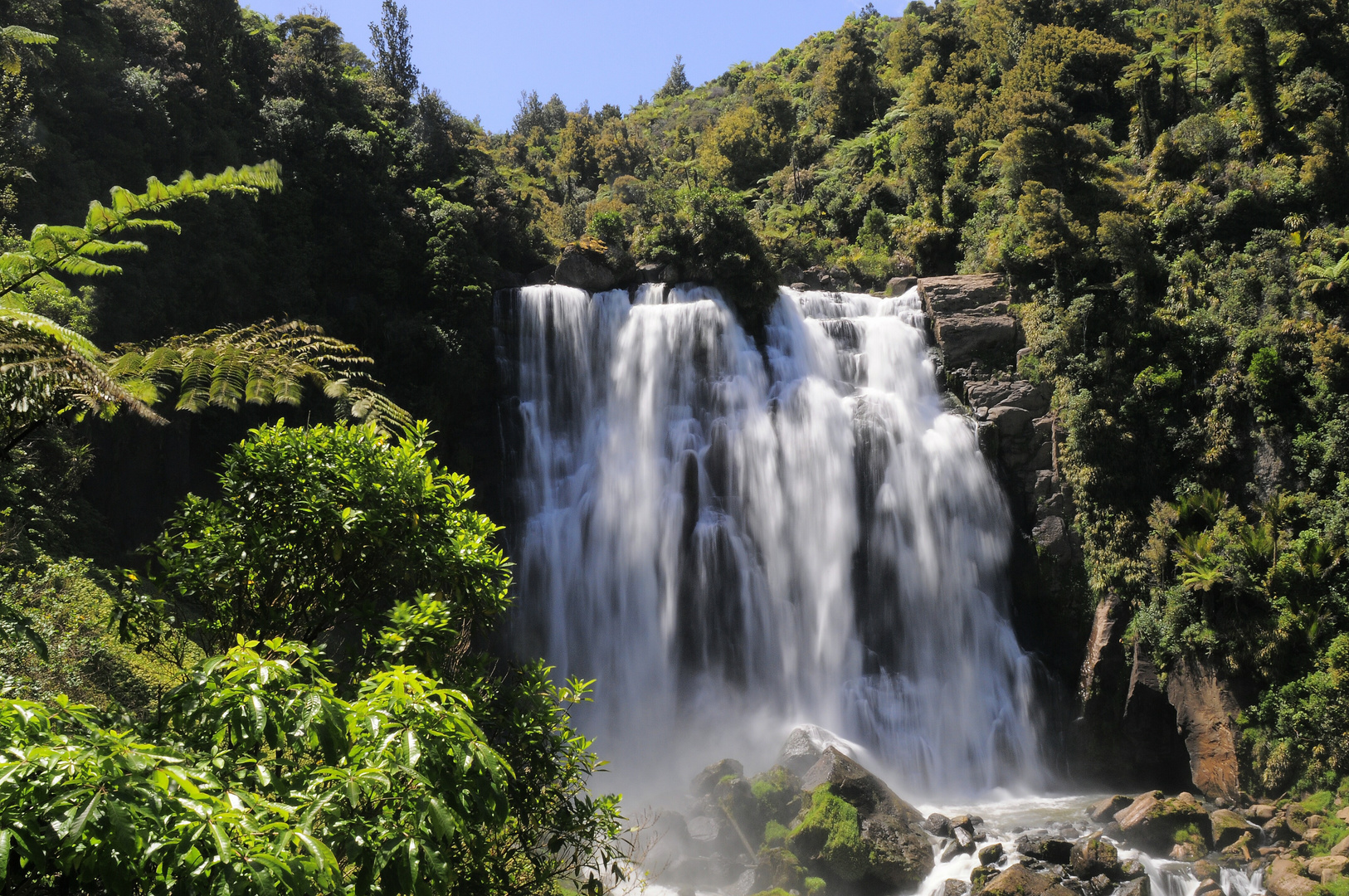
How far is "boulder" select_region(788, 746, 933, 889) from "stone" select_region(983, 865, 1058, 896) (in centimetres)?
132

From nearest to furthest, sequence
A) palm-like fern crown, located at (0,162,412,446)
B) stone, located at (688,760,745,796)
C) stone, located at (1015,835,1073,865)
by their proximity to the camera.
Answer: palm-like fern crown, located at (0,162,412,446), stone, located at (1015,835,1073,865), stone, located at (688,760,745,796)

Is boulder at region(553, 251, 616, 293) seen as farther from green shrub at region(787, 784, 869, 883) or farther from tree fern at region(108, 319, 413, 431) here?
tree fern at region(108, 319, 413, 431)

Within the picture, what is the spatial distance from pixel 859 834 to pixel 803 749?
223 cm

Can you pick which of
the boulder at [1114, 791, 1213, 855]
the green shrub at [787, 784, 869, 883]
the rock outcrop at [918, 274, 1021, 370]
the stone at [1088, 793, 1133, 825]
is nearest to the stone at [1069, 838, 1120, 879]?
the boulder at [1114, 791, 1213, 855]

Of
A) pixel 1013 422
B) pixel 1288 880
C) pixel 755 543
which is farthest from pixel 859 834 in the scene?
pixel 1013 422

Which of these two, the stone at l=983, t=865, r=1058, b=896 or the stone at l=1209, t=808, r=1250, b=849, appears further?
the stone at l=1209, t=808, r=1250, b=849

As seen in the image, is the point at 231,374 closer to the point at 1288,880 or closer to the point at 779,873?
the point at 779,873

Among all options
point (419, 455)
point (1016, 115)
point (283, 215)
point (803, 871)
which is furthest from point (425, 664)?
point (1016, 115)

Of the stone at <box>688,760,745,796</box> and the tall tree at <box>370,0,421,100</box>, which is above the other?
the tall tree at <box>370,0,421,100</box>

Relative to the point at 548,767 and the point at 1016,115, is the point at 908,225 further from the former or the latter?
the point at 548,767

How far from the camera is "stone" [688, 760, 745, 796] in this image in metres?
15.0

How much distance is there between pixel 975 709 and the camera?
18672mm

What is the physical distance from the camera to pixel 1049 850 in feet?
43.4

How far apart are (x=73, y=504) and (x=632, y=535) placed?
12149mm
